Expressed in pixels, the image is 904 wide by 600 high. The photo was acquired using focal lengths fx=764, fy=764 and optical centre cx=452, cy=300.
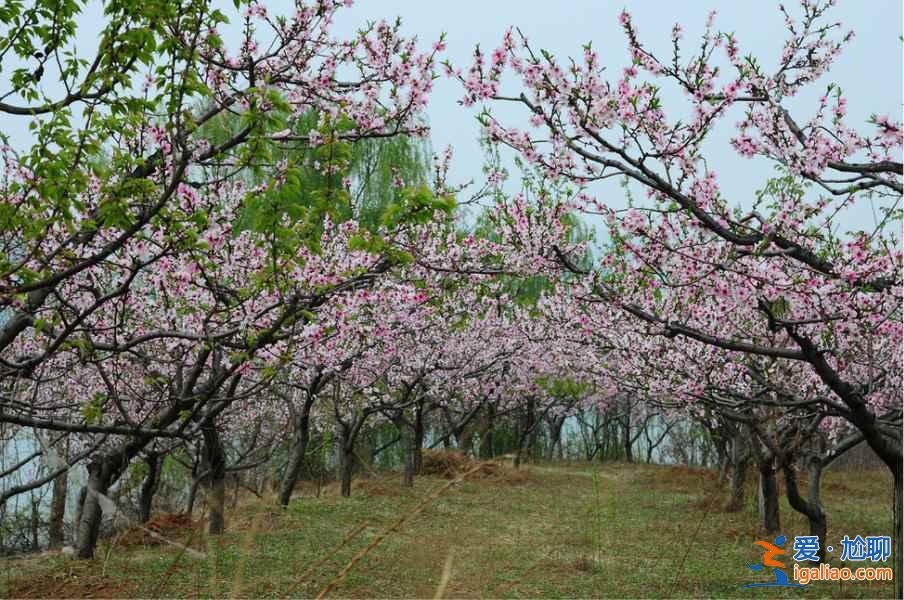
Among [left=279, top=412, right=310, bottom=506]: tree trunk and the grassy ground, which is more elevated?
[left=279, top=412, right=310, bottom=506]: tree trunk

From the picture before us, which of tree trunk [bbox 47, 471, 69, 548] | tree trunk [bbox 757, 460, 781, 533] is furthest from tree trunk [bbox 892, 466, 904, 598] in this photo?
tree trunk [bbox 47, 471, 69, 548]

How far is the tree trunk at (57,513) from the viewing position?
1382 cm

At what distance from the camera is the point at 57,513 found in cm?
1507

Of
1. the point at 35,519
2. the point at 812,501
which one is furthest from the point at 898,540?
the point at 35,519

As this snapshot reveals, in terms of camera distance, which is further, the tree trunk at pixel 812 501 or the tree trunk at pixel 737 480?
the tree trunk at pixel 737 480

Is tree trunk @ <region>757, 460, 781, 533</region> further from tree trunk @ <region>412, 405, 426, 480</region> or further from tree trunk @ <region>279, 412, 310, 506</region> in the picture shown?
tree trunk @ <region>412, 405, 426, 480</region>

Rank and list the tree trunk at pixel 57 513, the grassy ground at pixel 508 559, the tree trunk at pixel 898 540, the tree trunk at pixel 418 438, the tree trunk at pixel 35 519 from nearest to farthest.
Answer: the tree trunk at pixel 898 540 < the grassy ground at pixel 508 559 < the tree trunk at pixel 35 519 < the tree trunk at pixel 57 513 < the tree trunk at pixel 418 438

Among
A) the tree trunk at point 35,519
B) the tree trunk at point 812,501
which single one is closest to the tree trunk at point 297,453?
the tree trunk at point 35,519

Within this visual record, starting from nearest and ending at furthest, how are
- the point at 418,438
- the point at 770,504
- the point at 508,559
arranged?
1. the point at 508,559
2. the point at 770,504
3. the point at 418,438

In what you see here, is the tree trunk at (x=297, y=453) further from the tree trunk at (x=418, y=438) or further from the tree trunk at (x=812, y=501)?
the tree trunk at (x=812, y=501)

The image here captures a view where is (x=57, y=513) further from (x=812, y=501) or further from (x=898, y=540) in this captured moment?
(x=898, y=540)

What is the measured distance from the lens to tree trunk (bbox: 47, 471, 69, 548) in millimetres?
13820

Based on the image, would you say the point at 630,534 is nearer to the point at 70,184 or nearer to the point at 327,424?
the point at 70,184

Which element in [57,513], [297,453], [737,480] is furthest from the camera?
[57,513]
